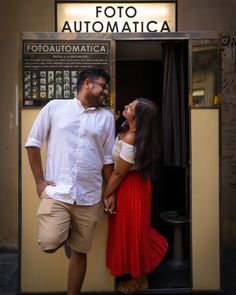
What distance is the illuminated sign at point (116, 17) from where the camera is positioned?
14.9ft

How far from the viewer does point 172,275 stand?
393 cm

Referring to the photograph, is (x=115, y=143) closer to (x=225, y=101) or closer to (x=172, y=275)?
(x=172, y=275)

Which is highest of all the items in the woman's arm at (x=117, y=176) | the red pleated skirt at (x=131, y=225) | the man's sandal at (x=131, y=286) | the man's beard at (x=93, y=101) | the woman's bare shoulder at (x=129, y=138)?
the man's beard at (x=93, y=101)

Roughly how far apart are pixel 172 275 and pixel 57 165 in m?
1.71

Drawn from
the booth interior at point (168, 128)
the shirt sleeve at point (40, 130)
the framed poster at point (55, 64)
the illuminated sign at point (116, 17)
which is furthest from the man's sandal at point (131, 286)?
the illuminated sign at point (116, 17)

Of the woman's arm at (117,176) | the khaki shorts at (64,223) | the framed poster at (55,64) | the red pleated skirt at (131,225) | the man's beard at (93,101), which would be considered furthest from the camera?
the framed poster at (55,64)

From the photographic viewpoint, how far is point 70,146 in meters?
3.02

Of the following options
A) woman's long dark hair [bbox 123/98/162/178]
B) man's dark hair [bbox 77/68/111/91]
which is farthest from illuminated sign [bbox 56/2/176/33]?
woman's long dark hair [bbox 123/98/162/178]

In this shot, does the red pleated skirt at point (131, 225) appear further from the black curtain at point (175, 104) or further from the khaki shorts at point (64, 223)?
the black curtain at point (175, 104)

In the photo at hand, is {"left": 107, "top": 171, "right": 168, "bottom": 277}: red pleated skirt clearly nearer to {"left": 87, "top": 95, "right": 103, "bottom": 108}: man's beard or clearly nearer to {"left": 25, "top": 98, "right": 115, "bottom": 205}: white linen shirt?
{"left": 25, "top": 98, "right": 115, "bottom": 205}: white linen shirt

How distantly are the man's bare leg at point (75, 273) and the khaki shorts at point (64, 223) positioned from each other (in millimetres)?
82

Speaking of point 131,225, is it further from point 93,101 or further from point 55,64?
point 55,64

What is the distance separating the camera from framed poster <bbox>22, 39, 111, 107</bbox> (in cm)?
347

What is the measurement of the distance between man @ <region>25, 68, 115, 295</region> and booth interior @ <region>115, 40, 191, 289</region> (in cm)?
56
